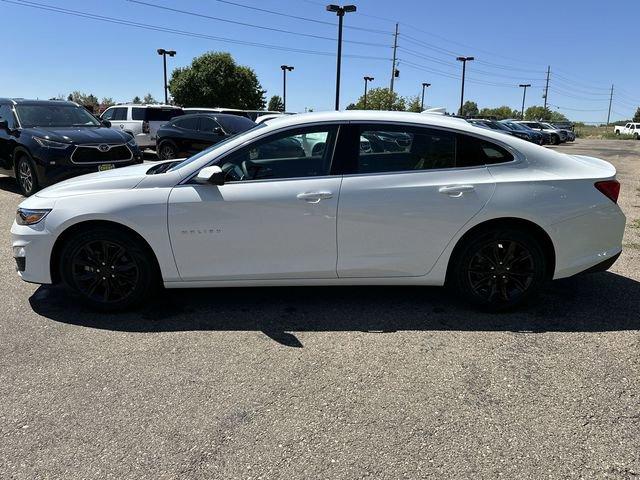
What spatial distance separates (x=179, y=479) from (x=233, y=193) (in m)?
2.13

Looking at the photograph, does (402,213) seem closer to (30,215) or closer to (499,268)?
(499,268)

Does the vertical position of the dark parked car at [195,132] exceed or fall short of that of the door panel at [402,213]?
it exceeds it

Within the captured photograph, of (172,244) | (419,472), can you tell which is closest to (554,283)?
(419,472)

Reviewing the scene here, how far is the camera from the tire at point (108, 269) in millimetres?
4004

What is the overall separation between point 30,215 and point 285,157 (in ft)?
6.77

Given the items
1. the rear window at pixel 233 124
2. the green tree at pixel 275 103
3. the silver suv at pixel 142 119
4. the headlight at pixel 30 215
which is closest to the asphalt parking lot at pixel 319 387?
the headlight at pixel 30 215

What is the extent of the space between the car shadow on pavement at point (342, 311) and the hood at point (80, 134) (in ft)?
15.8

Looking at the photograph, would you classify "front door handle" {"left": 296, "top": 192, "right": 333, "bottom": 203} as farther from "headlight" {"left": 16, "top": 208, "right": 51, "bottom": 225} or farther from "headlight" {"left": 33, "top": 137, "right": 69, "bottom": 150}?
"headlight" {"left": 33, "top": 137, "right": 69, "bottom": 150}

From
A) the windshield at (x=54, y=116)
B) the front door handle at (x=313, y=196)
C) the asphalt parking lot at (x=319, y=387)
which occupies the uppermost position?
the windshield at (x=54, y=116)

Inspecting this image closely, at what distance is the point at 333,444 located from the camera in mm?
2615

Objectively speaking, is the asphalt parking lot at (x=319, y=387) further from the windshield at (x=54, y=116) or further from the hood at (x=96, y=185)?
the windshield at (x=54, y=116)

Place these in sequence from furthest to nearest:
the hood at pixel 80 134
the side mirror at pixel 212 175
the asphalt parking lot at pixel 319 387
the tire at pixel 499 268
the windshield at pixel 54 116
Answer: the windshield at pixel 54 116
the hood at pixel 80 134
the tire at pixel 499 268
the side mirror at pixel 212 175
the asphalt parking lot at pixel 319 387

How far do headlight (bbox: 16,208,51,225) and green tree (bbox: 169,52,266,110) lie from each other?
1989 inches

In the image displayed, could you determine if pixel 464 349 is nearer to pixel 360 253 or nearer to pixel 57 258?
pixel 360 253
